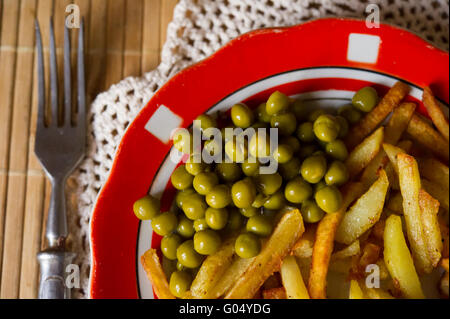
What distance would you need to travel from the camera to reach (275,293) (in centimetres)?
190

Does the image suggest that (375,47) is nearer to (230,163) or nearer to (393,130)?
(393,130)

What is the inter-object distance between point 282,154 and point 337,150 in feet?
0.83

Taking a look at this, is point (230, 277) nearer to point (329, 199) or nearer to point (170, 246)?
point (170, 246)

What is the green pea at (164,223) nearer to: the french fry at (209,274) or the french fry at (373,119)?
the french fry at (209,274)

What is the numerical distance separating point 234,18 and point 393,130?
943mm

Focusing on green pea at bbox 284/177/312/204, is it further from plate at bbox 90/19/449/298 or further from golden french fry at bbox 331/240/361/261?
plate at bbox 90/19/449/298

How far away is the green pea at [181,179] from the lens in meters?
2.04

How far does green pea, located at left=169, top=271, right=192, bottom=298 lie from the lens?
6.41 feet

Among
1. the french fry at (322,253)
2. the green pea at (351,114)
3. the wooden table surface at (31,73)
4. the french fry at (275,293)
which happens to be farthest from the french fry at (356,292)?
the wooden table surface at (31,73)

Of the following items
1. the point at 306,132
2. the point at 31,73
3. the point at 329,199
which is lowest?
the point at 329,199

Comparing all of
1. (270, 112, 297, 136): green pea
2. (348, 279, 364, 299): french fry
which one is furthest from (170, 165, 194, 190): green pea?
(348, 279, 364, 299): french fry

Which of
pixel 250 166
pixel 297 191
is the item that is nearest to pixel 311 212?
pixel 297 191
